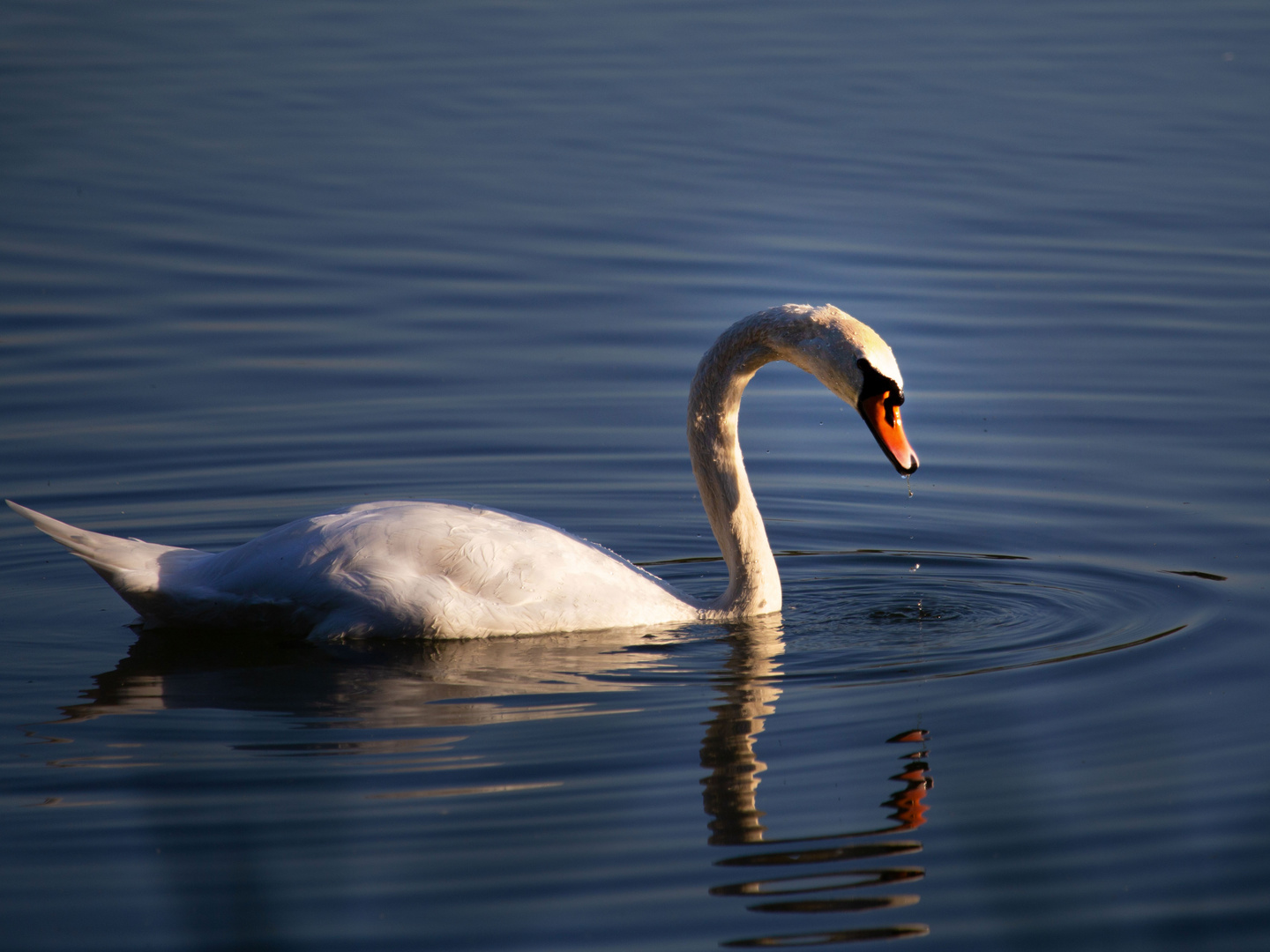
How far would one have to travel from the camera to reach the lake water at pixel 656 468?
210 inches

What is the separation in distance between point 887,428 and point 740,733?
186 centimetres

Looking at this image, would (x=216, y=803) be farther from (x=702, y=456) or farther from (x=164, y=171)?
(x=164, y=171)

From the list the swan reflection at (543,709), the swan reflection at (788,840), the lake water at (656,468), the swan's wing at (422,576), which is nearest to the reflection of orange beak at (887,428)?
the lake water at (656,468)

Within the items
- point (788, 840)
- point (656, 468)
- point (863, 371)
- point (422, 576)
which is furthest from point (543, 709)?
point (656, 468)

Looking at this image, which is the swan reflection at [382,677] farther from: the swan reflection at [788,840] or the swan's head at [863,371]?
the swan's head at [863,371]

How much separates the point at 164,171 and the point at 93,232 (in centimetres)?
259

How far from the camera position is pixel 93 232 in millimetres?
16359

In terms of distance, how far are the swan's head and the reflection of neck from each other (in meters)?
1.01

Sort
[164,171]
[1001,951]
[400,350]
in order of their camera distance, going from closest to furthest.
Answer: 1. [1001,951]
2. [400,350]
3. [164,171]

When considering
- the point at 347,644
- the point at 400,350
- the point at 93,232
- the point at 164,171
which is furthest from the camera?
the point at 164,171

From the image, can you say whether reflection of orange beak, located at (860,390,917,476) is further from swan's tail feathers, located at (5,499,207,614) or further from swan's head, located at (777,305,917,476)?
swan's tail feathers, located at (5,499,207,614)

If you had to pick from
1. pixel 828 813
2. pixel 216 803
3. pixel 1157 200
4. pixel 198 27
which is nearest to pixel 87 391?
pixel 216 803

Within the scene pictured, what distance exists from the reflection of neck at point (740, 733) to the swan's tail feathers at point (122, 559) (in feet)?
8.29

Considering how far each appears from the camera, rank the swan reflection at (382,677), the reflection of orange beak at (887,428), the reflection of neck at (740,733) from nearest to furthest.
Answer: the reflection of neck at (740,733), the swan reflection at (382,677), the reflection of orange beak at (887,428)
